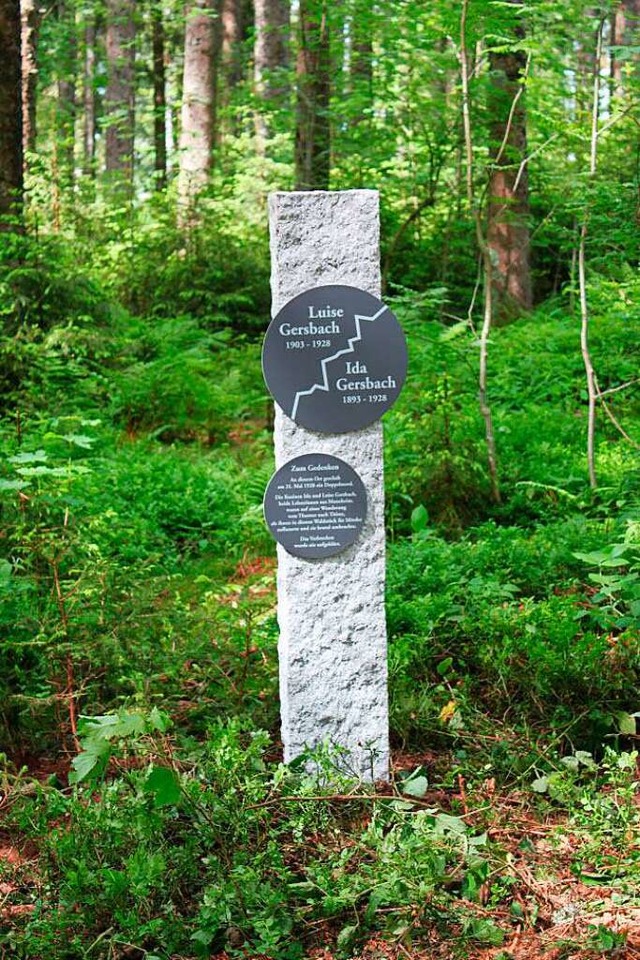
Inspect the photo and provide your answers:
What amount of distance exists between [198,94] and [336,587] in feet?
40.8

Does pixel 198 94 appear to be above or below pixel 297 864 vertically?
above

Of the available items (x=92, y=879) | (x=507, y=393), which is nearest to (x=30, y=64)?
(x=507, y=393)

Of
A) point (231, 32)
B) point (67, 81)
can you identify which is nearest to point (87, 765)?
point (231, 32)

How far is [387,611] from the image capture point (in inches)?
196

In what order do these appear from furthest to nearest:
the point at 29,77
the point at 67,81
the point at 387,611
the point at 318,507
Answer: the point at 67,81 → the point at 29,77 → the point at 387,611 → the point at 318,507

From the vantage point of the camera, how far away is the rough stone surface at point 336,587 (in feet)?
12.5

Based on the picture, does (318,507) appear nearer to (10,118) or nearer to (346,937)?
(346,937)

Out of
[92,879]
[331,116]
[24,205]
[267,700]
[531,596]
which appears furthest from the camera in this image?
[331,116]

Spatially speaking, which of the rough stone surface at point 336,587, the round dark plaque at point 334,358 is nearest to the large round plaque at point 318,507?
the rough stone surface at point 336,587

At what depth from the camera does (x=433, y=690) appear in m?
4.58

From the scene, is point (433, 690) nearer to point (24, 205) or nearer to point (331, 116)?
point (24, 205)

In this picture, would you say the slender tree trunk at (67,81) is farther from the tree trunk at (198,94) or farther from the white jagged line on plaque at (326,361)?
the white jagged line on plaque at (326,361)

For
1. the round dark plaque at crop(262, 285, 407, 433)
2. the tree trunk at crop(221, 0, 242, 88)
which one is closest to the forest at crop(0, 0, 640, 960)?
the round dark plaque at crop(262, 285, 407, 433)

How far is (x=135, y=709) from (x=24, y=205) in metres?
6.34
